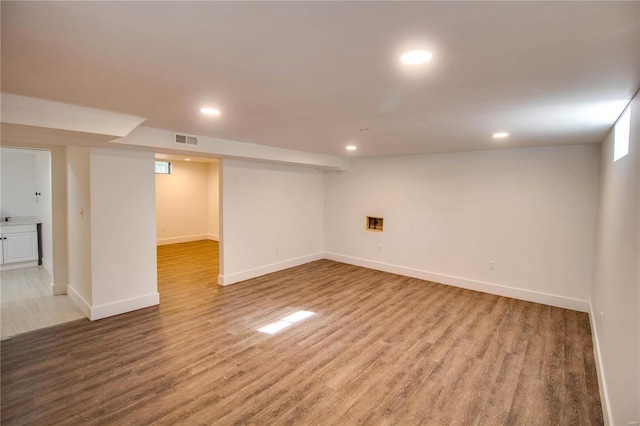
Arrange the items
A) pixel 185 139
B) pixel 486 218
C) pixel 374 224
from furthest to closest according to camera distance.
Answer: pixel 374 224 → pixel 486 218 → pixel 185 139

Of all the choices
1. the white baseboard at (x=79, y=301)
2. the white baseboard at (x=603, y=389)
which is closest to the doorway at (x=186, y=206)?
the white baseboard at (x=79, y=301)

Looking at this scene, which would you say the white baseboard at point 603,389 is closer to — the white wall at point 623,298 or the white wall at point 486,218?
the white wall at point 623,298

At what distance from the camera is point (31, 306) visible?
4238mm

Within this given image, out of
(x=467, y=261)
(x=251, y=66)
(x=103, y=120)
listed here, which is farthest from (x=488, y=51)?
(x=467, y=261)

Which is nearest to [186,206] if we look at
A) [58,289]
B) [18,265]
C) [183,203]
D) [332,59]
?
[183,203]

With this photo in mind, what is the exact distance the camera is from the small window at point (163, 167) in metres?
8.70

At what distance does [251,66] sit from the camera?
178 centimetres

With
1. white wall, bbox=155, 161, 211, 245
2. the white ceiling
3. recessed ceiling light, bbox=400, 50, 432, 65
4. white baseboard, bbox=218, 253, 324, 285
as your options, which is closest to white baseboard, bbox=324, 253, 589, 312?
white baseboard, bbox=218, 253, 324, 285

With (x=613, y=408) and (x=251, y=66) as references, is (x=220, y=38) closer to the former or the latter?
(x=251, y=66)

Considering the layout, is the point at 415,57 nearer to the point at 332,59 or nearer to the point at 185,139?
the point at 332,59

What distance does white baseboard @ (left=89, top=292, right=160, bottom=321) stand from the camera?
12.6ft

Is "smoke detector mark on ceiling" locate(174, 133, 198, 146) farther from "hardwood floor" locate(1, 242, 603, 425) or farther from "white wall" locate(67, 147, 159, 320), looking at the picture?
"hardwood floor" locate(1, 242, 603, 425)

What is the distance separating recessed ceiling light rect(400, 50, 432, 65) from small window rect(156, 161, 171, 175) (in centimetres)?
866

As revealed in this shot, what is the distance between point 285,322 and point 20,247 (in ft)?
19.8
